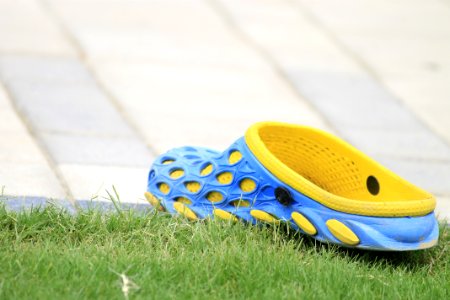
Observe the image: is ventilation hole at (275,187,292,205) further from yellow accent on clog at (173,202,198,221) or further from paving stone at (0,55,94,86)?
paving stone at (0,55,94,86)

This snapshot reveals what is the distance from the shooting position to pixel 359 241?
12.1 feet

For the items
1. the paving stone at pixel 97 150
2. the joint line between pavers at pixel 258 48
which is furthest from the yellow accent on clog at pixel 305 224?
the joint line between pavers at pixel 258 48

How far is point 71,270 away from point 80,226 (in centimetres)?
47

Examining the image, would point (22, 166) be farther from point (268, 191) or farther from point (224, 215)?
point (268, 191)

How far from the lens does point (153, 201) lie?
4.14m

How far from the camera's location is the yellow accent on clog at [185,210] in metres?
3.99

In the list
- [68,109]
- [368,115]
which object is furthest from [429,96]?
[68,109]

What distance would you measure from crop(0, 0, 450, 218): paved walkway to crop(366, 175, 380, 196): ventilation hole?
0.59 m

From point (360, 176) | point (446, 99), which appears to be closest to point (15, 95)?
point (360, 176)

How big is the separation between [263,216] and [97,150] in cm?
138

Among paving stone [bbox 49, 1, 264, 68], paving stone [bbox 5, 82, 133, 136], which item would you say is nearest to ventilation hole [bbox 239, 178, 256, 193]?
paving stone [bbox 5, 82, 133, 136]

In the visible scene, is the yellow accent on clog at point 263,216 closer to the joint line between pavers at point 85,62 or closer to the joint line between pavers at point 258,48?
the joint line between pavers at point 85,62

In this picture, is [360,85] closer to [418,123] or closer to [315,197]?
[418,123]

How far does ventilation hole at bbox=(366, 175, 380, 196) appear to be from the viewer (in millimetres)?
4090
